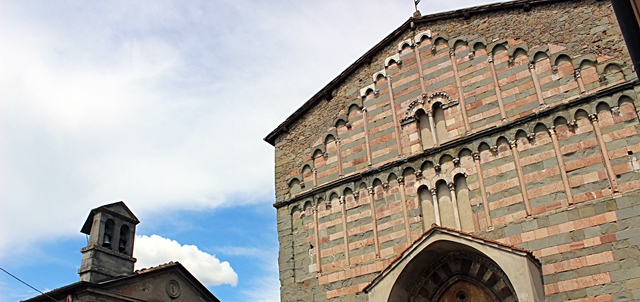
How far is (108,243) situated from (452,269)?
40.9 ft

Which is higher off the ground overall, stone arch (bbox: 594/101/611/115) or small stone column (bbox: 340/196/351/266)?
stone arch (bbox: 594/101/611/115)

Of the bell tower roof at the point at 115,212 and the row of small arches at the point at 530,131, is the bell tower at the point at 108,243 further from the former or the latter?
the row of small arches at the point at 530,131

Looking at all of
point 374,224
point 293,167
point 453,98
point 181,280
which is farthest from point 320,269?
point 181,280

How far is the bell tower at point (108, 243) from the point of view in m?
18.1

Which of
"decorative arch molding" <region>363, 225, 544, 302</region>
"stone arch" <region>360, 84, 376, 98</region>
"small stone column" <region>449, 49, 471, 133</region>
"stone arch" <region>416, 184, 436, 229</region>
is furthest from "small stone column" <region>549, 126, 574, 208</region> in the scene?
"stone arch" <region>360, 84, 376, 98</region>

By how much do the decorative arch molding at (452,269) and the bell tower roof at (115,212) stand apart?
1140 centimetres

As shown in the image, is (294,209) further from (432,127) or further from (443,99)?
(443,99)

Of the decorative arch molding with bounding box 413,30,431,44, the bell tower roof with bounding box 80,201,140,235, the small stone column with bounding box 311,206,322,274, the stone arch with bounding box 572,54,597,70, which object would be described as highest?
the decorative arch molding with bounding box 413,30,431,44

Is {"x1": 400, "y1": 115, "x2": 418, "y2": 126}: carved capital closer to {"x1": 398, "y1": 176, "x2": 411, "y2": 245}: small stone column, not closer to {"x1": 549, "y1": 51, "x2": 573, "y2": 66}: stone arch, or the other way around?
{"x1": 398, "y1": 176, "x2": 411, "y2": 245}: small stone column

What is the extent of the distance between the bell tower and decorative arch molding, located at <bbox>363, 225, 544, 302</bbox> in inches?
421

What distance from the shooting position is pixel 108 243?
19.0m

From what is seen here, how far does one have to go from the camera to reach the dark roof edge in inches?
498

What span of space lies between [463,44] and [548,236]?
5.01m

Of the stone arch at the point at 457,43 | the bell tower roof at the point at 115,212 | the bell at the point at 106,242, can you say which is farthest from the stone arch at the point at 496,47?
the bell at the point at 106,242
